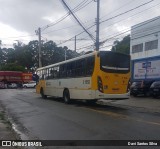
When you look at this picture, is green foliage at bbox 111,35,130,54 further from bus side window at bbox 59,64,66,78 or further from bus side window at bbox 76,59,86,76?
bus side window at bbox 76,59,86,76

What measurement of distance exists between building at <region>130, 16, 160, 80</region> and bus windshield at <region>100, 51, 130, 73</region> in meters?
12.4

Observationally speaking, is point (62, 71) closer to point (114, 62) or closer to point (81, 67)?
point (81, 67)

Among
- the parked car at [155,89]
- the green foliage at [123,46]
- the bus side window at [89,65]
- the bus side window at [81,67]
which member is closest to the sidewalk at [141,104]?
the parked car at [155,89]

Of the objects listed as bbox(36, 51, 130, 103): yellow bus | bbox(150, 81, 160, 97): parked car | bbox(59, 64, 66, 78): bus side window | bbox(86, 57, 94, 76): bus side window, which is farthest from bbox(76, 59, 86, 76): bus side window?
bbox(150, 81, 160, 97): parked car

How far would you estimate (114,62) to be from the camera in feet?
65.2

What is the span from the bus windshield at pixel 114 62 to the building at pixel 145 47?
12363 mm

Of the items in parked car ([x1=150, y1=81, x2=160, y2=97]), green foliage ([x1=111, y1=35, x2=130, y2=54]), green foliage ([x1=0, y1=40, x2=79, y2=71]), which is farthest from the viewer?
green foliage ([x1=0, y1=40, x2=79, y2=71])

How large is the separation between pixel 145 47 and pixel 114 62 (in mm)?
31419

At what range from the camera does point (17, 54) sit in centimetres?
10525

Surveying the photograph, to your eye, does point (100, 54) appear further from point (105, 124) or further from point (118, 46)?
point (118, 46)

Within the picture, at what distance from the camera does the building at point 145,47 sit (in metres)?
32.9

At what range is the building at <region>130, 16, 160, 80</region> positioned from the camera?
108ft

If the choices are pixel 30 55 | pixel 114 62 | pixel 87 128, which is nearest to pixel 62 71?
pixel 114 62

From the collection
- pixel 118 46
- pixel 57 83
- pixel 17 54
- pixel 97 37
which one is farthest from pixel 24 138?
pixel 17 54
